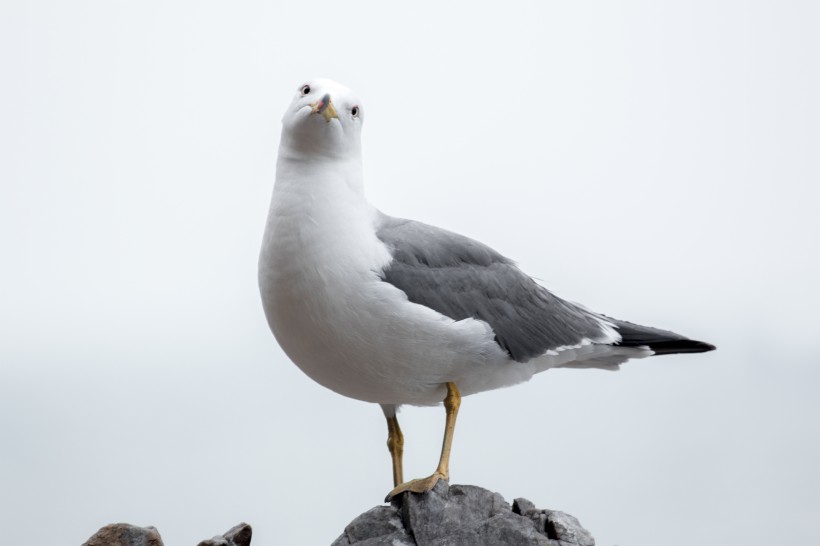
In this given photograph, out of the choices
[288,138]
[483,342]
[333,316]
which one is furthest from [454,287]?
[288,138]

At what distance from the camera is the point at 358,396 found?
6137mm

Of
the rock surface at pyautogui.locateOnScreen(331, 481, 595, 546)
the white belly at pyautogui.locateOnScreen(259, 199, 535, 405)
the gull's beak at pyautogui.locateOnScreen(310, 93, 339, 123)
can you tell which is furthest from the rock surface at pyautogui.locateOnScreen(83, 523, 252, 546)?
the gull's beak at pyautogui.locateOnScreen(310, 93, 339, 123)

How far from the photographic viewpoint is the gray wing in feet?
19.6

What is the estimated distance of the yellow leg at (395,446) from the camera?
260 inches

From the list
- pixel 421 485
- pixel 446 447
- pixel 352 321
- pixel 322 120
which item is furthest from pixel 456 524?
pixel 322 120

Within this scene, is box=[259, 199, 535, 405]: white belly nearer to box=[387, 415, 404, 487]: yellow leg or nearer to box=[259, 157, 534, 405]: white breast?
box=[259, 157, 534, 405]: white breast

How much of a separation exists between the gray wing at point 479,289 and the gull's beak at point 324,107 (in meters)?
0.69

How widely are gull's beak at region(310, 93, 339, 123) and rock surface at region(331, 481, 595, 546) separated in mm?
1919

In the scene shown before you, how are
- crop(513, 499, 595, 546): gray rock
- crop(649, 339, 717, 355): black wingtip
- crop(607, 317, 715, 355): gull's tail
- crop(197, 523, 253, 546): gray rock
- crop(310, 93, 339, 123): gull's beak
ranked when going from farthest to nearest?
crop(649, 339, 717, 355): black wingtip → crop(607, 317, 715, 355): gull's tail → crop(197, 523, 253, 546): gray rock → crop(513, 499, 595, 546): gray rock → crop(310, 93, 339, 123): gull's beak

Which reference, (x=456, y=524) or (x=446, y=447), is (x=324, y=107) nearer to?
(x=446, y=447)

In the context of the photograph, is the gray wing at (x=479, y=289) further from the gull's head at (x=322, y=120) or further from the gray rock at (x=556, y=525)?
the gray rock at (x=556, y=525)

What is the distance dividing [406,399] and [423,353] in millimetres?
395

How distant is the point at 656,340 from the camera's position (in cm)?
681

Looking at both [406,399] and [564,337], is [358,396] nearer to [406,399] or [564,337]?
[406,399]
